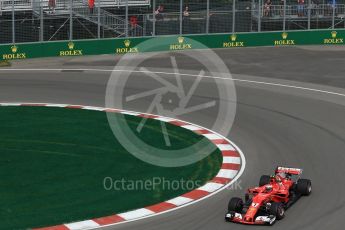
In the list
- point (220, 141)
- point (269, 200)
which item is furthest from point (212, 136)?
point (269, 200)

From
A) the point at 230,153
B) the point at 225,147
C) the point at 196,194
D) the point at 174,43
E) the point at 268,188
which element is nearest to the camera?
the point at 268,188

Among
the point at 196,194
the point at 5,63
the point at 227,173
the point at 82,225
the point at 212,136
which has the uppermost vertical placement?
the point at 5,63

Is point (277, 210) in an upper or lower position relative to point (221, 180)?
upper

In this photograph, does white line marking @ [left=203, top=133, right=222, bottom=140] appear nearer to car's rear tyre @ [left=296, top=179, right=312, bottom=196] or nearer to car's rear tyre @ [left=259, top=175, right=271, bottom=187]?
car's rear tyre @ [left=259, top=175, right=271, bottom=187]

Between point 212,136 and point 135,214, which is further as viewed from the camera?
point 212,136

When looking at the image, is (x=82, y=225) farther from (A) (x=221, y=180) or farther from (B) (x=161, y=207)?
(A) (x=221, y=180)

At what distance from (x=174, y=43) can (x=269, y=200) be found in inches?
995

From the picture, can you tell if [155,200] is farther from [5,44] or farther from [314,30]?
[314,30]

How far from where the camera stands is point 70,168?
747 inches

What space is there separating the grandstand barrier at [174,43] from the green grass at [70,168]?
12511 millimetres

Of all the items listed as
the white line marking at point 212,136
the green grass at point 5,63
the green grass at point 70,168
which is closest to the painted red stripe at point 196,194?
the green grass at point 70,168

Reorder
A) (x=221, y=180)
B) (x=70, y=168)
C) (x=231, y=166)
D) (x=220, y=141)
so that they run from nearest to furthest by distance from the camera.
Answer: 1. (x=221, y=180)
2. (x=231, y=166)
3. (x=70, y=168)
4. (x=220, y=141)

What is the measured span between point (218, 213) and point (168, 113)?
1042 cm

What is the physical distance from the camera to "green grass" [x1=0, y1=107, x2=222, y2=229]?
51.5 feet
